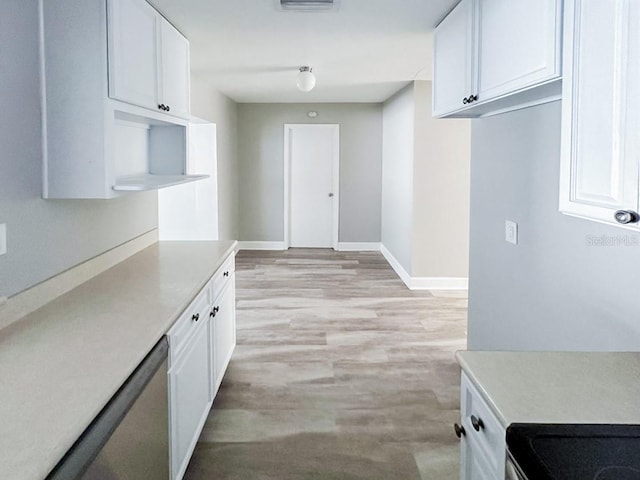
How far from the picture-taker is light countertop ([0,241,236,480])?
1.26 meters

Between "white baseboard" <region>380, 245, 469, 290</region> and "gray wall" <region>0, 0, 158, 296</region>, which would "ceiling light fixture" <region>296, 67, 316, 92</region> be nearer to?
"white baseboard" <region>380, 245, 469, 290</region>

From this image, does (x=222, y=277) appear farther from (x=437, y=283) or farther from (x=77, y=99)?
(x=437, y=283)

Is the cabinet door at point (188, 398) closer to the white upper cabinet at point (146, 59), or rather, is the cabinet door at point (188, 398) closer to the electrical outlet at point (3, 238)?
the electrical outlet at point (3, 238)

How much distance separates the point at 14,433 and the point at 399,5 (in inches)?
112

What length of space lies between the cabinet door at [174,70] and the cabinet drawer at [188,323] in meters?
1.15

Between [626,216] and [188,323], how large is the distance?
1.78m

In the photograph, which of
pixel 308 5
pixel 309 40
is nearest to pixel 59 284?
pixel 308 5

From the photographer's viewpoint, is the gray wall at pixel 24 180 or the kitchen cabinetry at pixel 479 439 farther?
the gray wall at pixel 24 180

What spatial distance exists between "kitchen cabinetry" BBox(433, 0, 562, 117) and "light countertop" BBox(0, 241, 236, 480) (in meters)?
1.58

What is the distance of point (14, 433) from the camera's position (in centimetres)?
127

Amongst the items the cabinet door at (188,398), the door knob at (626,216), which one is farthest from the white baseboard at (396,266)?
the door knob at (626,216)

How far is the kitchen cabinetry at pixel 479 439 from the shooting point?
1.43 metres

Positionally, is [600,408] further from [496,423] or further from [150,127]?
[150,127]

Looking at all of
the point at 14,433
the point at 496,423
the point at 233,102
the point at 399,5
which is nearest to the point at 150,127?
the point at 399,5
